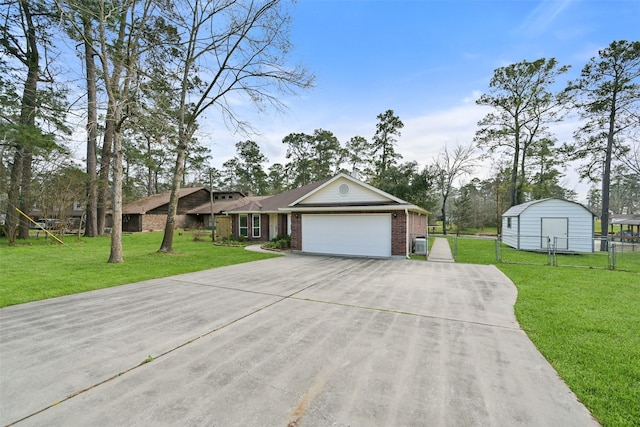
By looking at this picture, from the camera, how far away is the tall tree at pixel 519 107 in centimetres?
2142

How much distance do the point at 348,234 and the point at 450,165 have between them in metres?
22.6

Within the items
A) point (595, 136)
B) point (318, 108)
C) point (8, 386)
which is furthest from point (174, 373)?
point (595, 136)

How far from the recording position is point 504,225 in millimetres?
18562

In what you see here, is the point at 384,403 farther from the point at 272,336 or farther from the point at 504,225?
the point at 504,225

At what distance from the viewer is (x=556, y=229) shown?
13906 mm

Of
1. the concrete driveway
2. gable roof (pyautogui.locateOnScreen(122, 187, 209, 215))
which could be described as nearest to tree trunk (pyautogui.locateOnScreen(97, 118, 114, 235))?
gable roof (pyautogui.locateOnScreen(122, 187, 209, 215))

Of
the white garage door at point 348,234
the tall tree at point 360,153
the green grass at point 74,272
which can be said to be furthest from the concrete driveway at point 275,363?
the tall tree at point 360,153

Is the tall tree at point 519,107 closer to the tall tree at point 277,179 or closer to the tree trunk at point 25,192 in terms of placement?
the tall tree at point 277,179

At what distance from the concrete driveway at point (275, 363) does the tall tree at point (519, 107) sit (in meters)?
23.6

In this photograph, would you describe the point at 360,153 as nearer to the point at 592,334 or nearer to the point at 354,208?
the point at 354,208

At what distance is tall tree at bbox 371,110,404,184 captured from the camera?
101 feet

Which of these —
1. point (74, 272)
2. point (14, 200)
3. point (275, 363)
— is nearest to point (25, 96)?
point (14, 200)

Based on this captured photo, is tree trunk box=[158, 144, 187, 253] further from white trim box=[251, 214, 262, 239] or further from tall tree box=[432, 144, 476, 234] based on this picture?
tall tree box=[432, 144, 476, 234]

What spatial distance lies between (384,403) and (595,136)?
73.2ft
